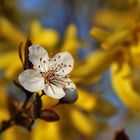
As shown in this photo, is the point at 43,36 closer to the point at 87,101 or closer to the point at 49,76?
the point at 87,101

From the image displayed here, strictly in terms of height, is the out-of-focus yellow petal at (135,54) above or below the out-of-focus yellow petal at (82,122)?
above

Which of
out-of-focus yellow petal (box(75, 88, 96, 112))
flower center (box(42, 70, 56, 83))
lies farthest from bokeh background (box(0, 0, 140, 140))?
flower center (box(42, 70, 56, 83))

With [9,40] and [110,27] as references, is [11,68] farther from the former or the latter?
[110,27]

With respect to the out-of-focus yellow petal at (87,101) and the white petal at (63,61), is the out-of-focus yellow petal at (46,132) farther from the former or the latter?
the white petal at (63,61)

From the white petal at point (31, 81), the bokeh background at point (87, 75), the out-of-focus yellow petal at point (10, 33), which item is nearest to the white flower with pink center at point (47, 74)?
the white petal at point (31, 81)

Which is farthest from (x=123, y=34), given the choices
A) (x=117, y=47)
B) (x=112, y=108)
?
(x=112, y=108)

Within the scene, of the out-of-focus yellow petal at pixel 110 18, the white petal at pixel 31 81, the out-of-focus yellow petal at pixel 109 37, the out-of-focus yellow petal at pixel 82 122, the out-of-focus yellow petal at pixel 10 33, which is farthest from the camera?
the out-of-focus yellow petal at pixel 110 18
